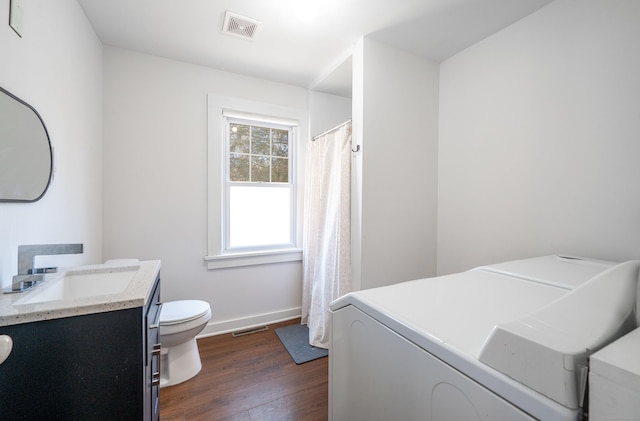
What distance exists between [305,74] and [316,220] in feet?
4.60

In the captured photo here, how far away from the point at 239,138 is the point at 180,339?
1.77m

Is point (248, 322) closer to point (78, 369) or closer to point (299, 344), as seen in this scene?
point (299, 344)

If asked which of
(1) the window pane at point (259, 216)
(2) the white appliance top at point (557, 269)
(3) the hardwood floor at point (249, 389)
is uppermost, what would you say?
(1) the window pane at point (259, 216)

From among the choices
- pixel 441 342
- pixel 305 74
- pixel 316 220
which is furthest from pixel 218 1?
pixel 441 342

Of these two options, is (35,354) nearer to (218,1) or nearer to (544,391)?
(544,391)

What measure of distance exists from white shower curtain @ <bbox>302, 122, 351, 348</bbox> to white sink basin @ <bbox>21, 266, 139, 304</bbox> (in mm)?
1325

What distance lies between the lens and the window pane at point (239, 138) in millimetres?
2504

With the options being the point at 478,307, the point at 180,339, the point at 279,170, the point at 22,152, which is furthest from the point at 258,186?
the point at 478,307

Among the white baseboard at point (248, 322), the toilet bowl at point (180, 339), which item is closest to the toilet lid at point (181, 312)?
the toilet bowl at point (180, 339)

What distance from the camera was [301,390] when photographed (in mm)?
1676

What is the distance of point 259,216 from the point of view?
2.64 m

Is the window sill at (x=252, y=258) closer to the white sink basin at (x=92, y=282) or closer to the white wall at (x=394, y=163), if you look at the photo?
the white wall at (x=394, y=163)

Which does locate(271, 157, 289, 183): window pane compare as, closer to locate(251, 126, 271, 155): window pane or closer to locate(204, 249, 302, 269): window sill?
locate(251, 126, 271, 155): window pane

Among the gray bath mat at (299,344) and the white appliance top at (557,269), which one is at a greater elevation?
the white appliance top at (557,269)
